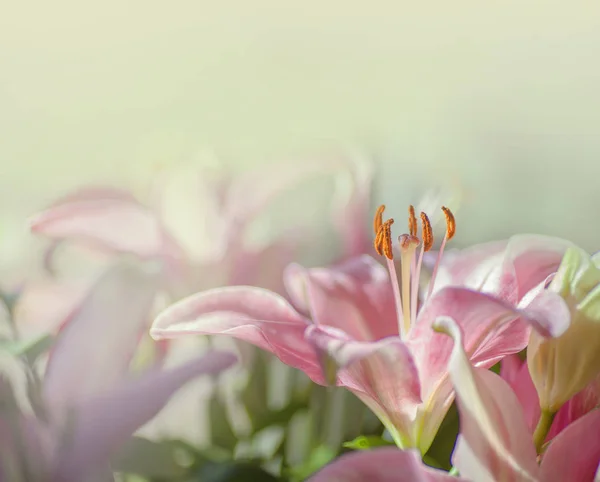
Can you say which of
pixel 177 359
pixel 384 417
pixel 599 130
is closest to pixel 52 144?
pixel 177 359

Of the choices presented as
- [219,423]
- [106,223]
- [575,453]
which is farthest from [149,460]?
[575,453]

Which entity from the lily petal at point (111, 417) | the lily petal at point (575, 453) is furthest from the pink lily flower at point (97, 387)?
the lily petal at point (575, 453)

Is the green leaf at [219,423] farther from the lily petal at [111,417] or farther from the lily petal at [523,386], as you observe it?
the lily petal at [523,386]

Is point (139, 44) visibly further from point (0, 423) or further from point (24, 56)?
point (0, 423)

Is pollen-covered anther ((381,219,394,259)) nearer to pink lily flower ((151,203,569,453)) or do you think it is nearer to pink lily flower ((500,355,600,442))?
pink lily flower ((151,203,569,453))

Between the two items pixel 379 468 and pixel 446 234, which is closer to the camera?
pixel 379 468

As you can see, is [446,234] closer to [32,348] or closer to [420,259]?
[420,259]
